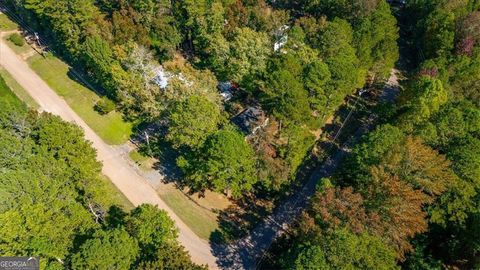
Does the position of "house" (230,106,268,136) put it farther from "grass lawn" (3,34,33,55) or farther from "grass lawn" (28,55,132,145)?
"grass lawn" (3,34,33,55)

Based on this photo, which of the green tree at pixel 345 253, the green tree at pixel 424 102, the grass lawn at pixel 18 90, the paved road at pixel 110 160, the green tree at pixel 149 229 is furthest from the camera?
the grass lawn at pixel 18 90

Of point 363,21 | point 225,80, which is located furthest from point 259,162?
point 363,21

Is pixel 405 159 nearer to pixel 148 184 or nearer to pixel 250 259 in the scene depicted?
pixel 250 259

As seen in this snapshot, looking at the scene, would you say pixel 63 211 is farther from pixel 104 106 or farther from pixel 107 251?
pixel 104 106

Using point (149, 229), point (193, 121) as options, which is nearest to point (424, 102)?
point (193, 121)

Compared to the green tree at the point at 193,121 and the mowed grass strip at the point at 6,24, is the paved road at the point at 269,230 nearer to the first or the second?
the green tree at the point at 193,121

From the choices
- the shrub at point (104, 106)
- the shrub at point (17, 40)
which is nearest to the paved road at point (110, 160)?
the shrub at point (17, 40)
